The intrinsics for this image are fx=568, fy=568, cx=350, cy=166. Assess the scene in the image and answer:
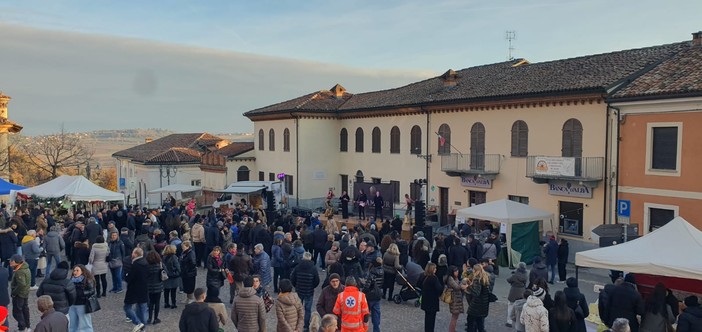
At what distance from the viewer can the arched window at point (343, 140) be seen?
116ft

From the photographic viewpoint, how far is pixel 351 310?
27.8 ft

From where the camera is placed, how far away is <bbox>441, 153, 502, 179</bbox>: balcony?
79.6 ft

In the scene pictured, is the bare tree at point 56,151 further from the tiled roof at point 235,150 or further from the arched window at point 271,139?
the arched window at point 271,139

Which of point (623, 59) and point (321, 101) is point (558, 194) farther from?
point (321, 101)

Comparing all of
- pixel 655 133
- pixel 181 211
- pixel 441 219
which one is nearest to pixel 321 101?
pixel 441 219

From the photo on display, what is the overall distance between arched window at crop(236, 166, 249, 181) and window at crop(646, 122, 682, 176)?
27442 millimetres

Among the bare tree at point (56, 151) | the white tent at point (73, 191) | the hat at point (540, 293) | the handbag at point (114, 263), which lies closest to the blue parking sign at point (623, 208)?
the hat at point (540, 293)

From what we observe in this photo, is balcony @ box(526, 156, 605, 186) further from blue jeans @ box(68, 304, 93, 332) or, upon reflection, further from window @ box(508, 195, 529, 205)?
blue jeans @ box(68, 304, 93, 332)

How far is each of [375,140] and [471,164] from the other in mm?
8383

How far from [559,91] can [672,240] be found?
11.8 m

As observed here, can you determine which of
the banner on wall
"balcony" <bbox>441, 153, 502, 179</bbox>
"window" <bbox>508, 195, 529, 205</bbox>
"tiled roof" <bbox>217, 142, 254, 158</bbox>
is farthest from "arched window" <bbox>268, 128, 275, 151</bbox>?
the banner on wall

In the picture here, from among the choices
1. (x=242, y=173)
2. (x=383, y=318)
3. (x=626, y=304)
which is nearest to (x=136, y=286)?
(x=383, y=318)

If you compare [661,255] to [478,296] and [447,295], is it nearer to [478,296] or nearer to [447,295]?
[478,296]

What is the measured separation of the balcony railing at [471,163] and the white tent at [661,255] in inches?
529
